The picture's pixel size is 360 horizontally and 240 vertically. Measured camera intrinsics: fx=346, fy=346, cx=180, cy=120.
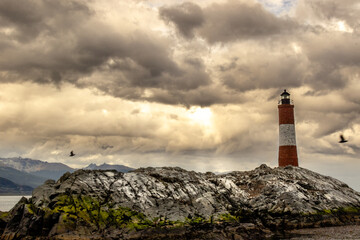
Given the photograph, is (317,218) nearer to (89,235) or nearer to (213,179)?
(213,179)

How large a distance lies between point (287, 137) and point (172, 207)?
30.7 meters

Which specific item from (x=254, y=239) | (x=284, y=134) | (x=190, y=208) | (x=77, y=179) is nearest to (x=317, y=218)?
(x=254, y=239)

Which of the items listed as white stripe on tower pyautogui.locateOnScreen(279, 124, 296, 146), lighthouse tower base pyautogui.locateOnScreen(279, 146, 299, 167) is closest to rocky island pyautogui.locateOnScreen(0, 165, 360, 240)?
lighthouse tower base pyautogui.locateOnScreen(279, 146, 299, 167)

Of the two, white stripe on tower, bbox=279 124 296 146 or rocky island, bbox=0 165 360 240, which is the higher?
white stripe on tower, bbox=279 124 296 146

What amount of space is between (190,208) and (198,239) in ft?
16.9

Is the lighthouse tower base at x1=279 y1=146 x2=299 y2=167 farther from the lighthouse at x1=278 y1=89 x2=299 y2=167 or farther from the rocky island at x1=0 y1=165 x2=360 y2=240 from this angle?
the rocky island at x1=0 y1=165 x2=360 y2=240

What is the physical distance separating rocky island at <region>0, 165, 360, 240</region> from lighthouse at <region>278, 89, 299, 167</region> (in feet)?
30.0

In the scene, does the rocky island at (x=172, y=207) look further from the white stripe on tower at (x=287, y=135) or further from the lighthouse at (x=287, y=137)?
the white stripe on tower at (x=287, y=135)

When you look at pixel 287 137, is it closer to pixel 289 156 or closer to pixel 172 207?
pixel 289 156

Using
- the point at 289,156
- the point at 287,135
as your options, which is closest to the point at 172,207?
the point at 289,156

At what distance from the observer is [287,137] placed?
202 feet

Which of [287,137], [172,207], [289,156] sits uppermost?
[287,137]

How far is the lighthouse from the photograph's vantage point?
61.6 m

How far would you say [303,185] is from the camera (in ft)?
168
